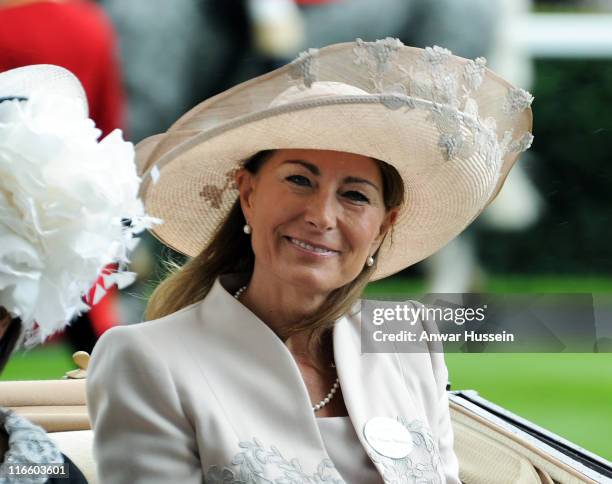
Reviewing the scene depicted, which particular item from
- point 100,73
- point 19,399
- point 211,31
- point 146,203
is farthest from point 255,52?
point 19,399

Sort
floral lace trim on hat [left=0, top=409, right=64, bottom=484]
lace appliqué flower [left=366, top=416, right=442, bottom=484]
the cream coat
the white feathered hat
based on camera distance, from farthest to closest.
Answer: lace appliqué flower [left=366, top=416, right=442, bottom=484] → the cream coat → floral lace trim on hat [left=0, top=409, right=64, bottom=484] → the white feathered hat

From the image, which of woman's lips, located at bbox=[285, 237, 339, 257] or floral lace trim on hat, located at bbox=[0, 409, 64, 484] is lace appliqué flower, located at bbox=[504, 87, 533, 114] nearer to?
woman's lips, located at bbox=[285, 237, 339, 257]

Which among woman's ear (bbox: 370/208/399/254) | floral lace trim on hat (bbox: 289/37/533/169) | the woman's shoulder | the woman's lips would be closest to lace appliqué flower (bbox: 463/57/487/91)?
floral lace trim on hat (bbox: 289/37/533/169)

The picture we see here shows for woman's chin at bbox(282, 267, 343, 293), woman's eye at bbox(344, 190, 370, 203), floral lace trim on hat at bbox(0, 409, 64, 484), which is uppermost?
woman's eye at bbox(344, 190, 370, 203)

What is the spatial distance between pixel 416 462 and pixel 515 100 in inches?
25.7

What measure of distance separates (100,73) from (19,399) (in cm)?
159

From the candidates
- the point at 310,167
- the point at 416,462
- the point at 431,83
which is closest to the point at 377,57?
the point at 431,83

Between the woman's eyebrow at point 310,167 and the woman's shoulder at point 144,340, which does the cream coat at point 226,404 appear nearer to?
the woman's shoulder at point 144,340

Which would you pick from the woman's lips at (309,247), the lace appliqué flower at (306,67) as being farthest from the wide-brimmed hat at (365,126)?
the woman's lips at (309,247)

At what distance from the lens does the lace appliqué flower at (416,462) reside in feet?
5.49

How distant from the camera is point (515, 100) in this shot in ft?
6.22

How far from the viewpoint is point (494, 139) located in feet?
6.11

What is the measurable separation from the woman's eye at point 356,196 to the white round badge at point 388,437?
0.35 meters

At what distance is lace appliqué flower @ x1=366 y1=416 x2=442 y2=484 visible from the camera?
5.49 ft
